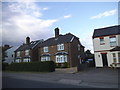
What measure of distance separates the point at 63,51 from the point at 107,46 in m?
12.5

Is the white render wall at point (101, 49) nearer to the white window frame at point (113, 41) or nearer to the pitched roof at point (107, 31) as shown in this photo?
→ the white window frame at point (113, 41)

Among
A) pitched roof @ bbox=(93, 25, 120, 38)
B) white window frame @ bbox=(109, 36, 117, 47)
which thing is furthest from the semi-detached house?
white window frame @ bbox=(109, 36, 117, 47)

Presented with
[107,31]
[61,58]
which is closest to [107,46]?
[107,31]

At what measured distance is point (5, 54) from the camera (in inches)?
2243

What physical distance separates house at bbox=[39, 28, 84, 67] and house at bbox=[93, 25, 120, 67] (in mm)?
8223

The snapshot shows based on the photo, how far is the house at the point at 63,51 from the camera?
1302 inches

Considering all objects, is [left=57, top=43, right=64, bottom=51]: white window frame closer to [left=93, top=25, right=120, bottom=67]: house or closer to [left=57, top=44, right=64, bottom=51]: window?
[left=57, top=44, right=64, bottom=51]: window

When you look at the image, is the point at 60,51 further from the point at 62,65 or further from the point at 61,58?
the point at 62,65

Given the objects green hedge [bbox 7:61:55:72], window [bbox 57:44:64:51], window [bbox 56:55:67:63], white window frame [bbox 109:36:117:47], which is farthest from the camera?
window [bbox 57:44:64:51]

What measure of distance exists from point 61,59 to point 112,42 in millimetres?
14118

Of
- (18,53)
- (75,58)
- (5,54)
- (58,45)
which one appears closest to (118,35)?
(75,58)

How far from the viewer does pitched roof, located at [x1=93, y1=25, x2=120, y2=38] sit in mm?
25103

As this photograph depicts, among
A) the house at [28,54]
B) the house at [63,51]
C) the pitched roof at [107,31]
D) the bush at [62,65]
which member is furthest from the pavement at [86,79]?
the house at [28,54]

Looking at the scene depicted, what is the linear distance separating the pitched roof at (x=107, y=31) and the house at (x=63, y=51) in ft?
26.4
